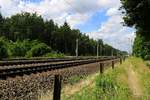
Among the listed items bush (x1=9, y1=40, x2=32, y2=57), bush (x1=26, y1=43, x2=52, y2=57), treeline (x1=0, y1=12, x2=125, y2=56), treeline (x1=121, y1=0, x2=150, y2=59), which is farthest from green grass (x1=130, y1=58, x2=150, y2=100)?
treeline (x1=0, y1=12, x2=125, y2=56)

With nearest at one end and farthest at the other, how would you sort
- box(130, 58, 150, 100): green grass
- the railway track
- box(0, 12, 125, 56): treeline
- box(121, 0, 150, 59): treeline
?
box(130, 58, 150, 100): green grass → the railway track → box(121, 0, 150, 59): treeline → box(0, 12, 125, 56): treeline

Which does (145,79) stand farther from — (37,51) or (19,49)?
(37,51)

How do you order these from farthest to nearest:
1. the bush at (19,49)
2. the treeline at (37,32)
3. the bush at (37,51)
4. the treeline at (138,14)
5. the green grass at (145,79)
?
the treeline at (37,32) < the bush at (37,51) < the bush at (19,49) < the treeline at (138,14) < the green grass at (145,79)

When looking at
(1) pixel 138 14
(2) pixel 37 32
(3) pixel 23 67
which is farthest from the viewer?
(2) pixel 37 32

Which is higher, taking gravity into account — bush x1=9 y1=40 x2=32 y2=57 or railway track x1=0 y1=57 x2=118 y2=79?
bush x1=9 y1=40 x2=32 y2=57

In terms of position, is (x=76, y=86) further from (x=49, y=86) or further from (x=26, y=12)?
(x=26, y=12)

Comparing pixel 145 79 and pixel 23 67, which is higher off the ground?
pixel 23 67

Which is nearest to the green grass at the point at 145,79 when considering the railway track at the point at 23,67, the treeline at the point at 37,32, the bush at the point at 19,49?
the railway track at the point at 23,67

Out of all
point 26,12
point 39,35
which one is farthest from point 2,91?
point 26,12

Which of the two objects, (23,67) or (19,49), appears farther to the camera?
(19,49)

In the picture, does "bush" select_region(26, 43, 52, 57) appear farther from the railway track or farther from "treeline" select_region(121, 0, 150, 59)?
"treeline" select_region(121, 0, 150, 59)

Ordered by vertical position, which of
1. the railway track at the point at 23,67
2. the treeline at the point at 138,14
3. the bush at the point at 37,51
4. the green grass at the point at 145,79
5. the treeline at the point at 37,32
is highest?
the treeline at the point at 37,32

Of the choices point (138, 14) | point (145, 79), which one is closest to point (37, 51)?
point (138, 14)

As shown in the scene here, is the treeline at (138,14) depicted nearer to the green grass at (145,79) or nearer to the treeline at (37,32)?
the green grass at (145,79)
